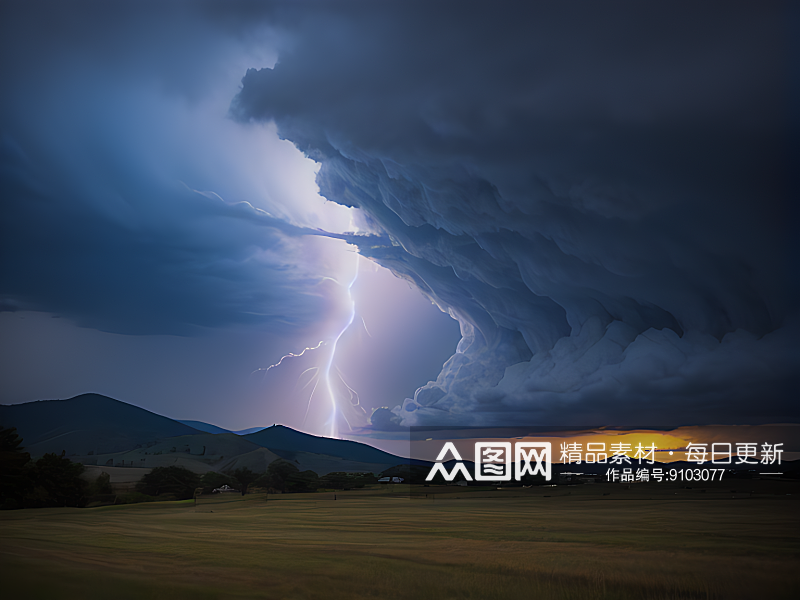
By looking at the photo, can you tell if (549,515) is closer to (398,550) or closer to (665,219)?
(398,550)

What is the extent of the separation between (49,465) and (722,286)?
2846 cm

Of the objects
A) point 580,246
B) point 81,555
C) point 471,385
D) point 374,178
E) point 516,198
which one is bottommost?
point 81,555

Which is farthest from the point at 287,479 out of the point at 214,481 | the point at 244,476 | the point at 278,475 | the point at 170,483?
the point at 170,483

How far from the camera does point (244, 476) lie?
37625 mm

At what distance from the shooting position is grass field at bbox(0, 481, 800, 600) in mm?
9477

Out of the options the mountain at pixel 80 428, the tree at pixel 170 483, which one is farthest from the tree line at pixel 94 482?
the mountain at pixel 80 428

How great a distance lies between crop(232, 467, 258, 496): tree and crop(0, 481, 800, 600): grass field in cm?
1619

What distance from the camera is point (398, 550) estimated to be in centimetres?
1203

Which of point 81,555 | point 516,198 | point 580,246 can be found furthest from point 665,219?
point 81,555

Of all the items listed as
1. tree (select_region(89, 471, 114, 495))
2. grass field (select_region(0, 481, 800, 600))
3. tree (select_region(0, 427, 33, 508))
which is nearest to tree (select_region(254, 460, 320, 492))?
tree (select_region(89, 471, 114, 495))

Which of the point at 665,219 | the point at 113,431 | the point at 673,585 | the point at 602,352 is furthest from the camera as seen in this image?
the point at 113,431

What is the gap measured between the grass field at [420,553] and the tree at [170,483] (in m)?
10.6

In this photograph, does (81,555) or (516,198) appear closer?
(81,555)

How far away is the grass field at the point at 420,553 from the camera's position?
9477mm
